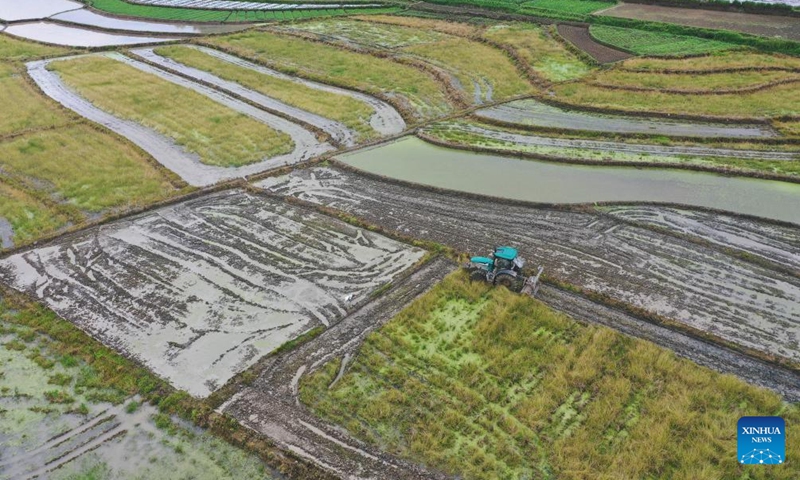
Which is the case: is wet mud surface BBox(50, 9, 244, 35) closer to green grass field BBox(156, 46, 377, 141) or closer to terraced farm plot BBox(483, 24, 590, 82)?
green grass field BBox(156, 46, 377, 141)

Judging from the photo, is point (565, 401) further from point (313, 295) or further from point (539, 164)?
point (539, 164)

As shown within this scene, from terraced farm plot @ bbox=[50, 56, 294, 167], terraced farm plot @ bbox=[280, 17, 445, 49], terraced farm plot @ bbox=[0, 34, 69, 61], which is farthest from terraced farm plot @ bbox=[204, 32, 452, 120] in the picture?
terraced farm plot @ bbox=[0, 34, 69, 61]

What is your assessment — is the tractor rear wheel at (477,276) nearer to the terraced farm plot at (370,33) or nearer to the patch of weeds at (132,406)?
the patch of weeds at (132,406)

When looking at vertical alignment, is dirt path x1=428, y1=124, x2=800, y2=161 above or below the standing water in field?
above

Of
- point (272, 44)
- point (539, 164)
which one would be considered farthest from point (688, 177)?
point (272, 44)

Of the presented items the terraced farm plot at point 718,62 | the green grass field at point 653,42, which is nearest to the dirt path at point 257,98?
the terraced farm plot at point 718,62

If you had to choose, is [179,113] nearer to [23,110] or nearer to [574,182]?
[23,110]
